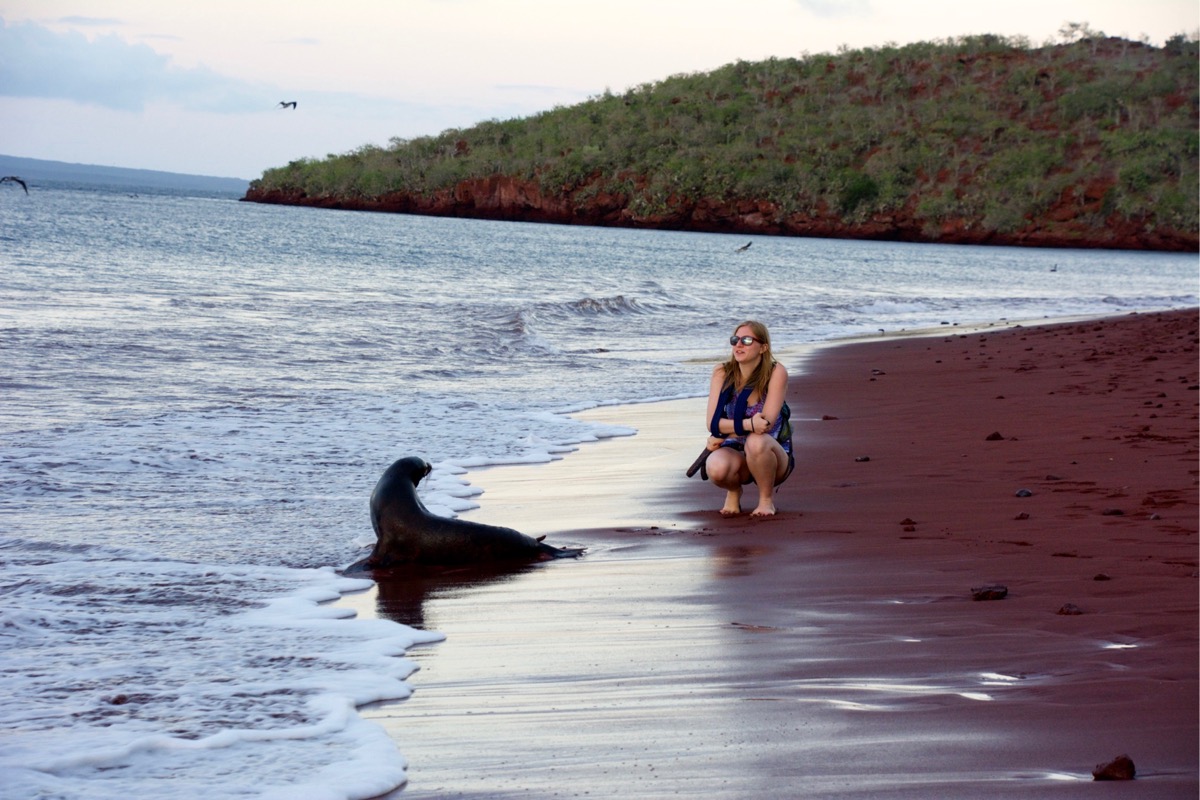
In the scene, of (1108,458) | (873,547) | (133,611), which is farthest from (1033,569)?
(133,611)

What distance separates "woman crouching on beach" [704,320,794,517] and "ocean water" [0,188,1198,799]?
1.50 metres

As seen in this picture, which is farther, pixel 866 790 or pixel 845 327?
pixel 845 327

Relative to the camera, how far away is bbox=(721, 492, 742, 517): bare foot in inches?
265

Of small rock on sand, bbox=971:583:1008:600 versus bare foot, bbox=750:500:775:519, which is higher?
small rock on sand, bbox=971:583:1008:600

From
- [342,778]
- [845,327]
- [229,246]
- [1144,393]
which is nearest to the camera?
[342,778]

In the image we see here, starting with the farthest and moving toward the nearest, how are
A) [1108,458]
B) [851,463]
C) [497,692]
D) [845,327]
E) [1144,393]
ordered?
[845,327]
[1144,393]
[851,463]
[1108,458]
[497,692]

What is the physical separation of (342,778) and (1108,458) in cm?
581

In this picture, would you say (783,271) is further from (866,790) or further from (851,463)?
(866,790)

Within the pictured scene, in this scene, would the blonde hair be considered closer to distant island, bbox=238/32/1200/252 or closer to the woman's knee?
the woman's knee

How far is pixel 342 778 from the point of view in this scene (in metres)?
3.08

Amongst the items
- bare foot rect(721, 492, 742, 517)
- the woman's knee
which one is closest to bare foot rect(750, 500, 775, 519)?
bare foot rect(721, 492, 742, 517)

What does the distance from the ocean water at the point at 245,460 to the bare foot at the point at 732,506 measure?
1.46m

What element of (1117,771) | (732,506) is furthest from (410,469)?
(1117,771)

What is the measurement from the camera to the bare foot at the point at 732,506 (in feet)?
22.1
